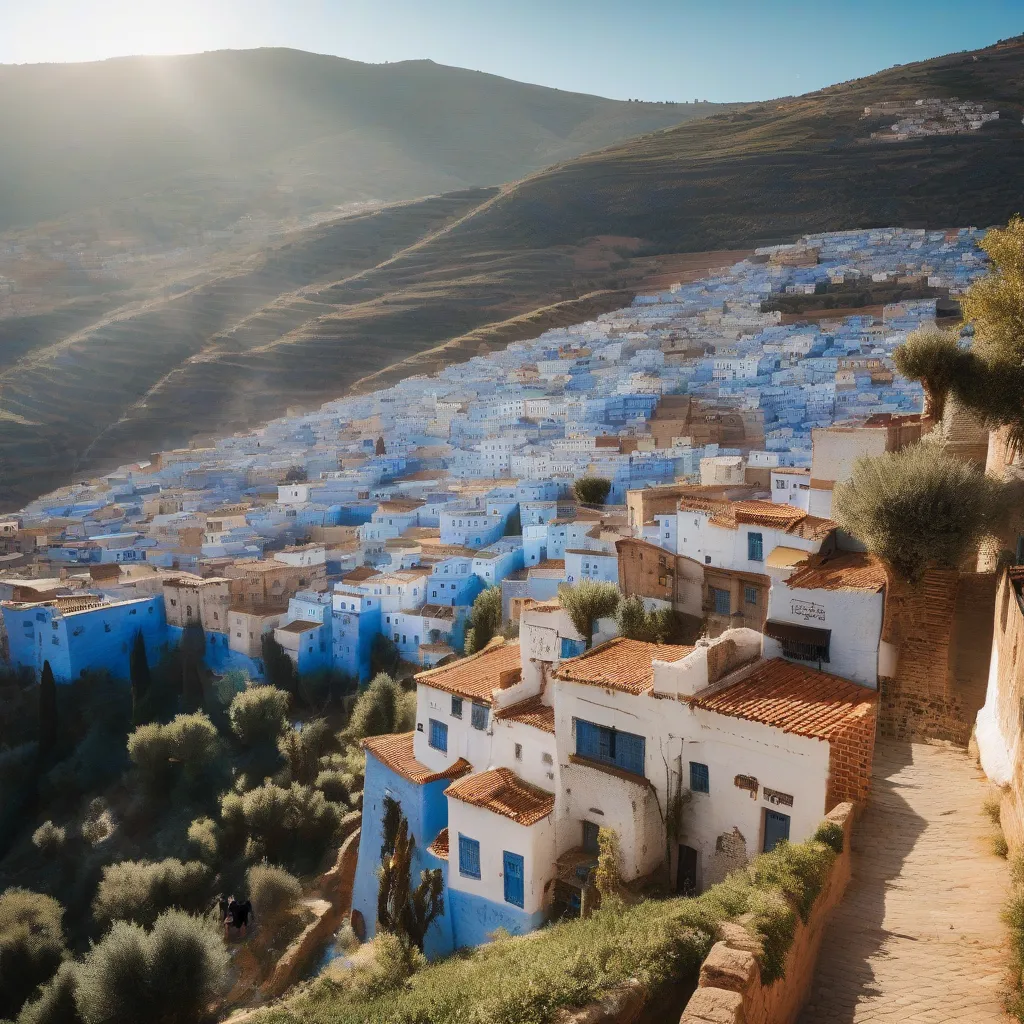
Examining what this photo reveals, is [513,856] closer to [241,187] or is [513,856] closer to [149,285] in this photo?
[149,285]

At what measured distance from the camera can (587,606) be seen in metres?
11.0

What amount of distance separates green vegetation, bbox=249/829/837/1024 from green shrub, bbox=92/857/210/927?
33.1 ft

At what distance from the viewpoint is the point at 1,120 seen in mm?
128625

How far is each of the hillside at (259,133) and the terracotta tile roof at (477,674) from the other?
10226 cm

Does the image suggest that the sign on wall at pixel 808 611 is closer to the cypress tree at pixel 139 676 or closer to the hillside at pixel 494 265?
the cypress tree at pixel 139 676

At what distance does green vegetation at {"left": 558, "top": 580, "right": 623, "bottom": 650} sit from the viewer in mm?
10969

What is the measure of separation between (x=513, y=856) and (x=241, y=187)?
12511cm

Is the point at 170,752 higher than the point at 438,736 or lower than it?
lower

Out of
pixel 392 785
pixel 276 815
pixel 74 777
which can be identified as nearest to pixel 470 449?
pixel 74 777

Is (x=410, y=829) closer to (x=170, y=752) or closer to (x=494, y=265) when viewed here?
(x=170, y=752)

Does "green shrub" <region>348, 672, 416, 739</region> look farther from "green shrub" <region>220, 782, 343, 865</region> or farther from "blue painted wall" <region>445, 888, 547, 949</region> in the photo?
"blue painted wall" <region>445, 888, 547, 949</region>

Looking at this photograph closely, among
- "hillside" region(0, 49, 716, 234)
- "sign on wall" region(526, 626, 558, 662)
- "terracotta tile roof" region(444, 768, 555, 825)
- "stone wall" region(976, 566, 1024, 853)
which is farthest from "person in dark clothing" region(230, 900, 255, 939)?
"hillside" region(0, 49, 716, 234)

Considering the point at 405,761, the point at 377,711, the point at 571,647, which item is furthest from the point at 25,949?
the point at 571,647

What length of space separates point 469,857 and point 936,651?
204 inches
